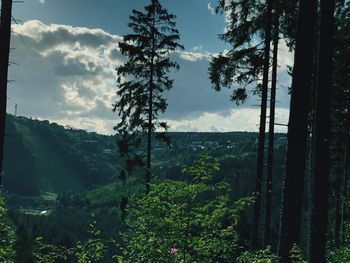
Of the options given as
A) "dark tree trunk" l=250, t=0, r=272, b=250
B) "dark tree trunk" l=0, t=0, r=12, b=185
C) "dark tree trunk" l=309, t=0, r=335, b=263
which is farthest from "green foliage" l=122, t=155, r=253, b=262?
"dark tree trunk" l=250, t=0, r=272, b=250

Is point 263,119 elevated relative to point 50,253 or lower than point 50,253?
elevated

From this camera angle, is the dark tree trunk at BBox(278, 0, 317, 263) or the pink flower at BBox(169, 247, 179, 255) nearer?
the pink flower at BBox(169, 247, 179, 255)

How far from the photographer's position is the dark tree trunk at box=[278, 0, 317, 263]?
870cm

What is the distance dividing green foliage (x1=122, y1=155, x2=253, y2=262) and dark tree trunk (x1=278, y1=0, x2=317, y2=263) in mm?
1455

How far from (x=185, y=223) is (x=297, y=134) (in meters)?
2.91

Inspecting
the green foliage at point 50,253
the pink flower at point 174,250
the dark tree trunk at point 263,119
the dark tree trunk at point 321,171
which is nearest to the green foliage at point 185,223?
the pink flower at point 174,250

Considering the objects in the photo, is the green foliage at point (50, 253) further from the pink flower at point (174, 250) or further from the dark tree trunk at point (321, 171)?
the dark tree trunk at point (321, 171)

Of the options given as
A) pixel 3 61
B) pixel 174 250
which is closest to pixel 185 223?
pixel 174 250

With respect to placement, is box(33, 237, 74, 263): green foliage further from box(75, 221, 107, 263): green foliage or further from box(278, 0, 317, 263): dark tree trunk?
box(278, 0, 317, 263): dark tree trunk

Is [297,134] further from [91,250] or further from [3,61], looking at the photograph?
[3,61]

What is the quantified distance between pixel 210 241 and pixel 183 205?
0.78 meters

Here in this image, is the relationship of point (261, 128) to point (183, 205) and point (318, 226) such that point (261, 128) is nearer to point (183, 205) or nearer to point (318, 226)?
point (318, 226)

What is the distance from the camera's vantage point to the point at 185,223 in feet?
24.5

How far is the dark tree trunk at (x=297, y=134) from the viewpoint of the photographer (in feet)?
28.5
